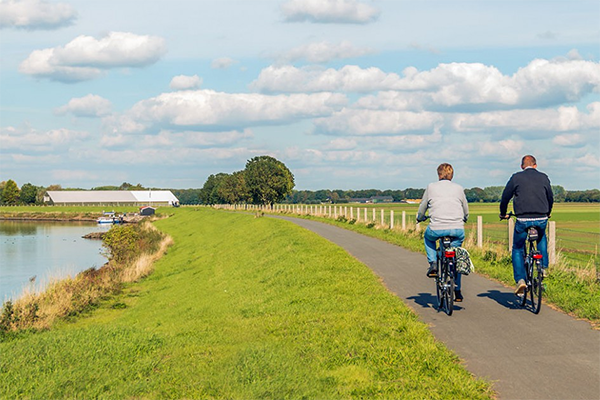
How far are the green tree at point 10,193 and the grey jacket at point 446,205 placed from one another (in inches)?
7684

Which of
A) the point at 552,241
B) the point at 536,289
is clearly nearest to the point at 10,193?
the point at 552,241

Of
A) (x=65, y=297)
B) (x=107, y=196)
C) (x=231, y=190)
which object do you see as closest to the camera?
(x=65, y=297)

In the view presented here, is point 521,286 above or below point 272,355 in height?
above

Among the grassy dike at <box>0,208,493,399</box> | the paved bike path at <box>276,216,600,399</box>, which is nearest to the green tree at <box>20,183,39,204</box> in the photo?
the grassy dike at <box>0,208,493,399</box>

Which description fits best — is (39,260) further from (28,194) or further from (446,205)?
(28,194)

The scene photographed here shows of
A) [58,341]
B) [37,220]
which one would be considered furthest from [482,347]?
[37,220]

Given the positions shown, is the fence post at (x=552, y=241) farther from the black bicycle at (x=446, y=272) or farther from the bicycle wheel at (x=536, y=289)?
the black bicycle at (x=446, y=272)

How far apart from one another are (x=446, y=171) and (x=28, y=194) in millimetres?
199389

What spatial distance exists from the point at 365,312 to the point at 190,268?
22556 mm

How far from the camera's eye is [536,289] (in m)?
9.96

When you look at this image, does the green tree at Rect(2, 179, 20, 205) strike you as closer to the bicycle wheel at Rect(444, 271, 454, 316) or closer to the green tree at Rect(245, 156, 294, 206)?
the green tree at Rect(245, 156, 294, 206)

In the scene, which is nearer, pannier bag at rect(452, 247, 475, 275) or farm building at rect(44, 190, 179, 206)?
pannier bag at rect(452, 247, 475, 275)

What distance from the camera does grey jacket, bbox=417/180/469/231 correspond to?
9844 millimetres

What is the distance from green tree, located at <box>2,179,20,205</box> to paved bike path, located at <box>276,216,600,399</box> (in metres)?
193
